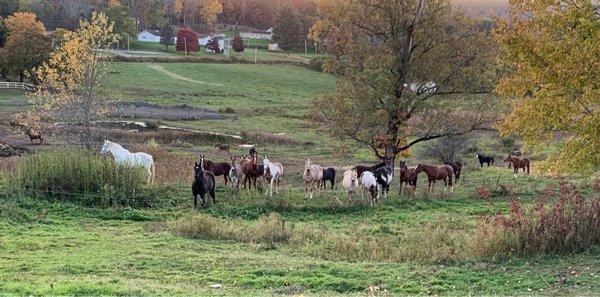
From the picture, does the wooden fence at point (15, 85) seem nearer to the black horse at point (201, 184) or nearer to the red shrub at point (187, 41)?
the red shrub at point (187, 41)

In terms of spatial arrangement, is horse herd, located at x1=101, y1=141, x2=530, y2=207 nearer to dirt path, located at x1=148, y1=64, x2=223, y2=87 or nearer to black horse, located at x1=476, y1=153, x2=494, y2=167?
black horse, located at x1=476, y1=153, x2=494, y2=167

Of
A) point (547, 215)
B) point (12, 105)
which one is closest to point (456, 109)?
point (547, 215)

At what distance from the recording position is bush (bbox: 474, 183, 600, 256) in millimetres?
14289

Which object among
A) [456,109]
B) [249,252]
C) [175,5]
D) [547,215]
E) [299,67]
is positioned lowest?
[249,252]

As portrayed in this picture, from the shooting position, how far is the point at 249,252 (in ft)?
51.7

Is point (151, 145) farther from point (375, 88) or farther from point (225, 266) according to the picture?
point (225, 266)

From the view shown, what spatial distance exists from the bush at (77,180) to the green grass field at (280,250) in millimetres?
656

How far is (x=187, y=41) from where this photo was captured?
396 feet

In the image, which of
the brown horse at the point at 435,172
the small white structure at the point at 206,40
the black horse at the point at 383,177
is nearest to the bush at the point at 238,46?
the small white structure at the point at 206,40

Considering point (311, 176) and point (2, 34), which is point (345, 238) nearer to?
point (311, 176)

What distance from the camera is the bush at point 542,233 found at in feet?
46.9

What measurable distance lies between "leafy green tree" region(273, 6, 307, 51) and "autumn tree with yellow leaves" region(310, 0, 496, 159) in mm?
99942

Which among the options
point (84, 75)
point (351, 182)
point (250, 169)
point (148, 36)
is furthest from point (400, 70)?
point (148, 36)

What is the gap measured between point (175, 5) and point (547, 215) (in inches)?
6260
